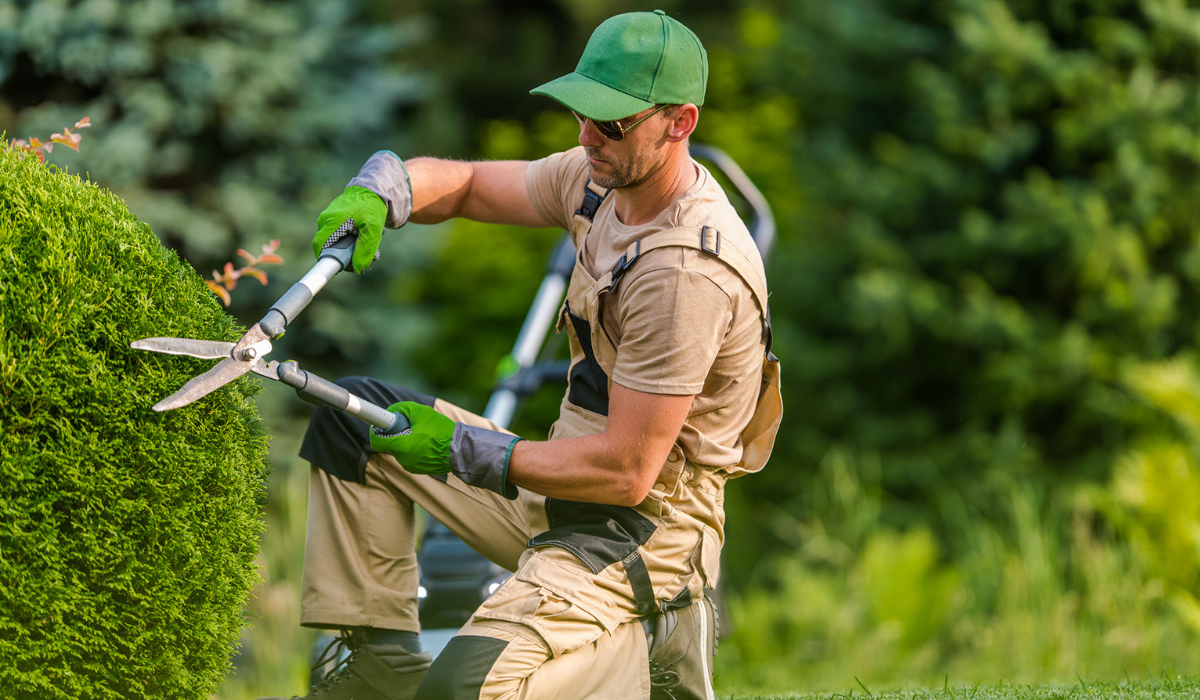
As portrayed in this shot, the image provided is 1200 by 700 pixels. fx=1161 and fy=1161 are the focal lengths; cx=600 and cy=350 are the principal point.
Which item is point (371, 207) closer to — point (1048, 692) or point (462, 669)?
point (462, 669)

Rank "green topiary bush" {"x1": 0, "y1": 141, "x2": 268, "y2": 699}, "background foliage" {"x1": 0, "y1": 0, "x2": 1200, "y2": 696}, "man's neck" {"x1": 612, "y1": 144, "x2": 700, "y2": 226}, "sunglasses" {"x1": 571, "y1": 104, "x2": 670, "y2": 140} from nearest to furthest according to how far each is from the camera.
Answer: "green topiary bush" {"x1": 0, "y1": 141, "x2": 268, "y2": 699}
"sunglasses" {"x1": 571, "y1": 104, "x2": 670, "y2": 140}
"man's neck" {"x1": 612, "y1": 144, "x2": 700, "y2": 226}
"background foliage" {"x1": 0, "y1": 0, "x2": 1200, "y2": 696}

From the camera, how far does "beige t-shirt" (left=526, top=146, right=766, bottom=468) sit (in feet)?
8.66

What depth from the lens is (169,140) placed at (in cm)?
682

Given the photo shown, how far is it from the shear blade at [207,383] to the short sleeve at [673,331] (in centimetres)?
84

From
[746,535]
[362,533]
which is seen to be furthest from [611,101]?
[746,535]

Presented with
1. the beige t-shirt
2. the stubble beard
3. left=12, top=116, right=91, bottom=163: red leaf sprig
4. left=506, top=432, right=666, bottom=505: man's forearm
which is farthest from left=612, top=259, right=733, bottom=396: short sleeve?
left=12, top=116, right=91, bottom=163: red leaf sprig

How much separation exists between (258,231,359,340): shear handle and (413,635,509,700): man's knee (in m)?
0.82

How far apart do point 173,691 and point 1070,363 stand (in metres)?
5.12

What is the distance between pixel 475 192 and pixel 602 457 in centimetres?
120

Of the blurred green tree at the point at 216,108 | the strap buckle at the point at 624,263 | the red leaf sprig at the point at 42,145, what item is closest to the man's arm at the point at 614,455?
the strap buckle at the point at 624,263

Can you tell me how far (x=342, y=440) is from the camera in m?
3.05

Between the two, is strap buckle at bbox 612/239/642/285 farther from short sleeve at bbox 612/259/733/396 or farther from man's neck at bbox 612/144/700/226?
man's neck at bbox 612/144/700/226

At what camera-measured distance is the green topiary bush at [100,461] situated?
234 centimetres

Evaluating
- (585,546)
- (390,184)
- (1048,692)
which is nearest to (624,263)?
(585,546)
